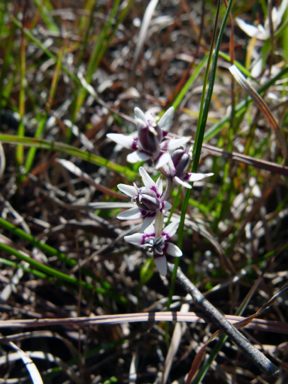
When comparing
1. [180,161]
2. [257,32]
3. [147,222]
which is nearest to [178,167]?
[180,161]

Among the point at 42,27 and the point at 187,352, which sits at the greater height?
the point at 42,27

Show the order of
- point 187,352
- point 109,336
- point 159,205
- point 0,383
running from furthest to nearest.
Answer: point 109,336 < point 187,352 < point 0,383 < point 159,205

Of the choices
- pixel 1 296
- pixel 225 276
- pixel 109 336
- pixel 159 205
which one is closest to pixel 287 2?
pixel 159 205

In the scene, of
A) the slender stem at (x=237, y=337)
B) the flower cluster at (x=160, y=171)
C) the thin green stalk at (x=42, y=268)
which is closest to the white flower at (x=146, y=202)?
the flower cluster at (x=160, y=171)

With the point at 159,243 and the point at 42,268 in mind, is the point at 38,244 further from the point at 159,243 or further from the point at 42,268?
the point at 159,243

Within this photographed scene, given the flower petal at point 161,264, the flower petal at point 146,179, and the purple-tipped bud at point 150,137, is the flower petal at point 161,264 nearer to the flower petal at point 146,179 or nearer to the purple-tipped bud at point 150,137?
the flower petal at point 146,179

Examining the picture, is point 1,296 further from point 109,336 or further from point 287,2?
point 287,2

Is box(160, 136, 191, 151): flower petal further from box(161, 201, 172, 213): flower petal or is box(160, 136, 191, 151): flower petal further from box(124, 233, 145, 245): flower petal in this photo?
box(124, 233, 145, 245): flower petal
